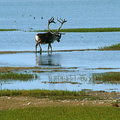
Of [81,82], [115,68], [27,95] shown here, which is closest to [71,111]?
[27,95]

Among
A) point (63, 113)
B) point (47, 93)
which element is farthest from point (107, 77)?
point (63, 113)

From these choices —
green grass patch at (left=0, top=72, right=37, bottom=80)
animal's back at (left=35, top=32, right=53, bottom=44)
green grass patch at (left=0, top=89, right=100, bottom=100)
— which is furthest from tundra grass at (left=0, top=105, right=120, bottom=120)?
animal's back at (left=35, top=32, right=53, bottom=44)

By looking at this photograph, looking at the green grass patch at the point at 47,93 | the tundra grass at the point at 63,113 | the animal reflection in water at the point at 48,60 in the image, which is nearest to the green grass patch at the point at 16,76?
the green grass patch at the point at 47,93

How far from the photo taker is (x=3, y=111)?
15367 mm

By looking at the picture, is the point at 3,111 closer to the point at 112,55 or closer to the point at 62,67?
the point at 62,67

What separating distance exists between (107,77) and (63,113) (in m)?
8.64

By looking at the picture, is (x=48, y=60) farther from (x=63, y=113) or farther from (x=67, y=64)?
(x=63, y=113)

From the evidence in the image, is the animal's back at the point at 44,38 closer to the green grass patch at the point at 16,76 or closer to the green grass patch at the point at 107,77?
the green grass patch at the point at 16,76

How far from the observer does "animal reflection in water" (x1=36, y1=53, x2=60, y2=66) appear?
30.4 m

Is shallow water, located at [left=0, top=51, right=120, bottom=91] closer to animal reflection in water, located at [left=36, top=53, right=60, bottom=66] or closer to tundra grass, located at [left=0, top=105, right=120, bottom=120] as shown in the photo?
animal reflection in water, located at [left=36, top=53, right=60, bottom=66]

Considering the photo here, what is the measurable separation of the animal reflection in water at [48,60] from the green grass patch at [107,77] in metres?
5.98

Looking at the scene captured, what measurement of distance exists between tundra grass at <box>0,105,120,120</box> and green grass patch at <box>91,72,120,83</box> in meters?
7.03

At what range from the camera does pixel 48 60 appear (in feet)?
105

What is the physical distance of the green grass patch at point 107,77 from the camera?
896 inches
